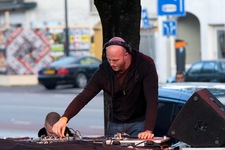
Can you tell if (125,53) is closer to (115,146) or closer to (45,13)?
(115,146)

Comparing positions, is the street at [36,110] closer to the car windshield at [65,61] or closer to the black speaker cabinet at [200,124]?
the car windshield at [65,61]

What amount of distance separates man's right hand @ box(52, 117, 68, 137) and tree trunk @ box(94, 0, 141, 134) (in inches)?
54.7

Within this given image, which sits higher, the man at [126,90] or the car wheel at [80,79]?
the man at [126,90]

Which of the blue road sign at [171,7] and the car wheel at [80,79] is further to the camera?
the car wheel at [80,79]

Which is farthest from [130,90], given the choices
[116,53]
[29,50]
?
[29,50]

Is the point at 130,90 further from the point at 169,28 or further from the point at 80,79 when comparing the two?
the point at 80,79

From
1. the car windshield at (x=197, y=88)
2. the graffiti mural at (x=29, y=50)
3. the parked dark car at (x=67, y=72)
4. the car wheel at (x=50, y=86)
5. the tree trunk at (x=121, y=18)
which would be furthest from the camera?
the graffiti mural at (x=29, y=50)

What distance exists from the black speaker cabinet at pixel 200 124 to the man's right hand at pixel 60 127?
38.5 inches

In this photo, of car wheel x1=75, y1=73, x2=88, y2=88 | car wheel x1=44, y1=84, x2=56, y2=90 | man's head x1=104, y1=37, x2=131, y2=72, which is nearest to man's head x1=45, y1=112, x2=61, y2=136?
man's head x1=104, y1=37, x2=131, y2=72

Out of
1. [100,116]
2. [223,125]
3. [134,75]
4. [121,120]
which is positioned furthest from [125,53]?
[100,116]

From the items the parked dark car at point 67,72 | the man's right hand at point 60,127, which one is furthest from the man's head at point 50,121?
the parked dark car at point 67,72

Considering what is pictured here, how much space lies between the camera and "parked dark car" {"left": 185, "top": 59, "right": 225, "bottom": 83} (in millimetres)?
27016

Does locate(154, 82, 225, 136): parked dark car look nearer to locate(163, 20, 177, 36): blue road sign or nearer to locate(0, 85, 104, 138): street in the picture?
locate(0, 85, 104, 138): street

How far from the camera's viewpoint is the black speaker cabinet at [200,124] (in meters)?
5.39
